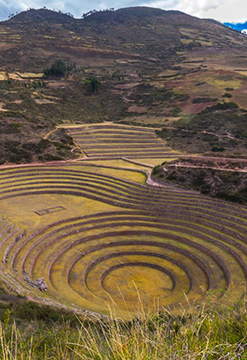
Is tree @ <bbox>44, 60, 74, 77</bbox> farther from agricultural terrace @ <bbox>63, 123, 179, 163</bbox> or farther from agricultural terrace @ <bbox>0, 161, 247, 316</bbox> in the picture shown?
agricultural terrace @ <bbox>0, 161, 247, 316</bbox>

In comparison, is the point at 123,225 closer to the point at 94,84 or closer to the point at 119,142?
the point at 119,142

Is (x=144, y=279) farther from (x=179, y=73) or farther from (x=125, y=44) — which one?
(x=125, y=44)

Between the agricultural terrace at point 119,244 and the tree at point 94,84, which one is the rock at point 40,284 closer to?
the agricultural terrace at point 119,244

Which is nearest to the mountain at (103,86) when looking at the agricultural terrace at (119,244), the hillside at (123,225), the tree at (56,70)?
the hillside at (123,225)

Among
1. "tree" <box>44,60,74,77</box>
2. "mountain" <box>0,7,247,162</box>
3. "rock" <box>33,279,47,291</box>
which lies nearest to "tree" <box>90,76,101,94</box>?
"mountain" <box>0,7,247,162</box>

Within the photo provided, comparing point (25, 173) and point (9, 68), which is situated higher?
point (9, 68)

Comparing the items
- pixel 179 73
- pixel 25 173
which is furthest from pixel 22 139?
pixel 179 73
